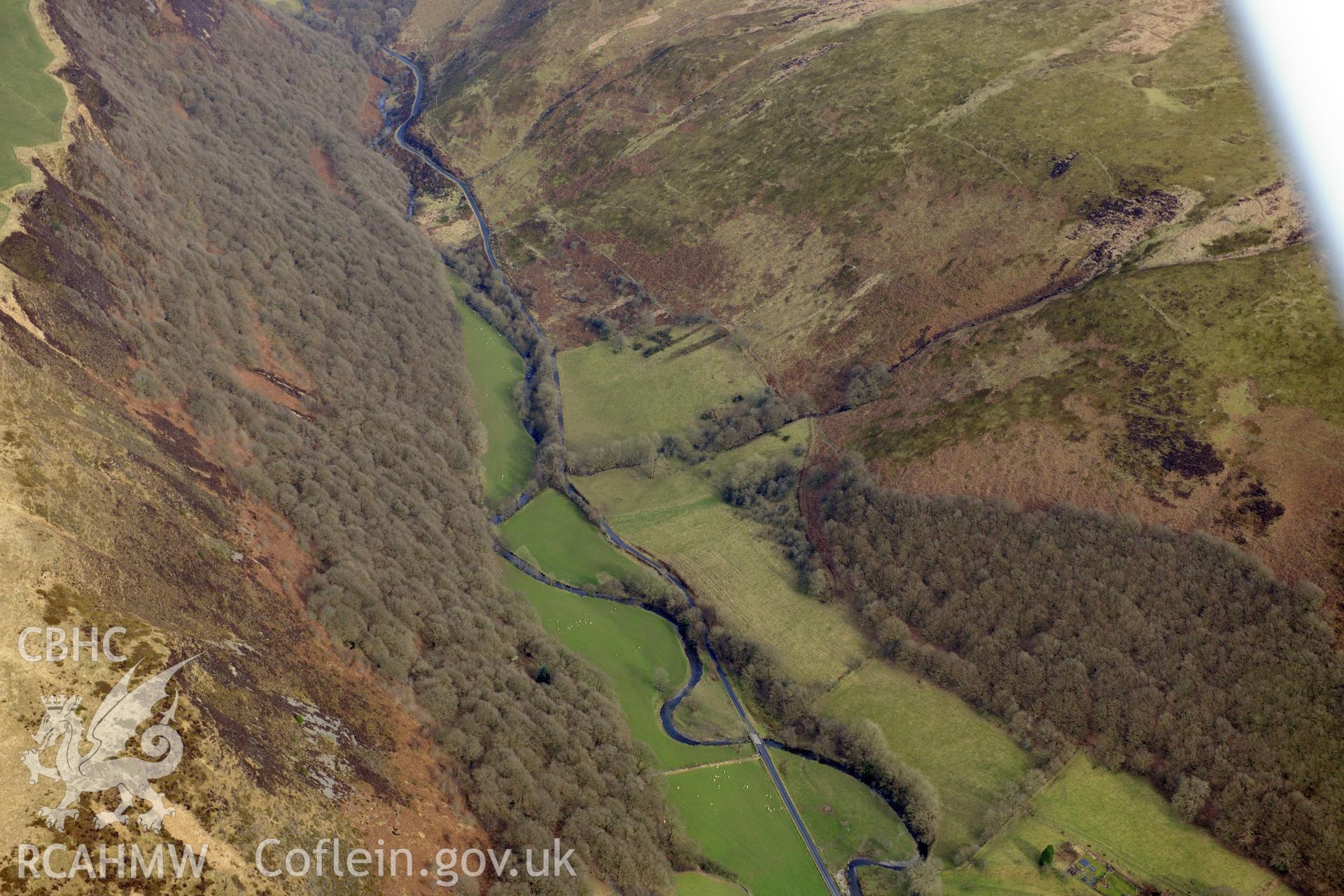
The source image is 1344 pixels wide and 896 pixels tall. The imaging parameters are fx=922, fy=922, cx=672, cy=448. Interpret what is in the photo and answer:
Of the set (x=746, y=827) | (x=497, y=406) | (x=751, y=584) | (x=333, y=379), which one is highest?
(x=333, y=379)

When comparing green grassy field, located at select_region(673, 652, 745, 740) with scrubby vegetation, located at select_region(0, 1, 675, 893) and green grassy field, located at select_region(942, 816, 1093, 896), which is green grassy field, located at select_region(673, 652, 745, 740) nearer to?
scrubby vegetation, located at select_region(0, 1, 675, 893)

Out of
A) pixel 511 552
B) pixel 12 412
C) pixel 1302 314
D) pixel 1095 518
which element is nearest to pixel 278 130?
pixel 511 552

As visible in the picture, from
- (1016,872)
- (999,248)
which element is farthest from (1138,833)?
(999,248)

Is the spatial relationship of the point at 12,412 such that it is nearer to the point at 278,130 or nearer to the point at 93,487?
the point at 93,487

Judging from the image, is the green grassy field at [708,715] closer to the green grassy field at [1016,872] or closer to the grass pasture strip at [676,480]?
the green grassy field at [1016,872]

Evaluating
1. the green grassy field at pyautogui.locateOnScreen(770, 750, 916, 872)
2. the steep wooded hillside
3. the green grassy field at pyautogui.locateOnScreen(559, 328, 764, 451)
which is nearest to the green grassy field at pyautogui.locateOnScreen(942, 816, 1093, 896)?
the green grassy field at pyautogui.locateOnScreen(770, 750, 916, 872)

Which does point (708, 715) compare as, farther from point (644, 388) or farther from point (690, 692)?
point (644, 388)
